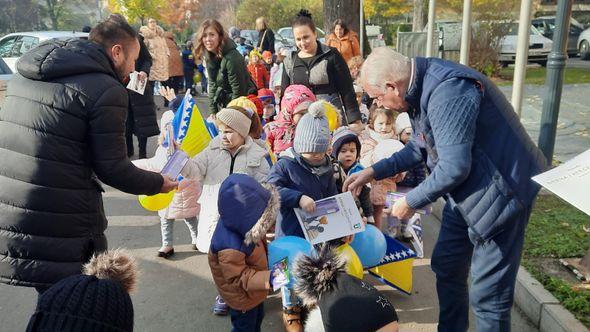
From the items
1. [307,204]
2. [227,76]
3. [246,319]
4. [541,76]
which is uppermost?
[227,76]

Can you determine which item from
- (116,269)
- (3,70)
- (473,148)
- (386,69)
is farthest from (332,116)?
(3,70)

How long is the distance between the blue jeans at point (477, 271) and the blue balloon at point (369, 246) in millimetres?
→ 610

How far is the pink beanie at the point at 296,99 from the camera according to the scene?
4738mm

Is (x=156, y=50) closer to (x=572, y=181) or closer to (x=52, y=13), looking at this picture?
(x=572, y=181)

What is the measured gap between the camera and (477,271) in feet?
8.82

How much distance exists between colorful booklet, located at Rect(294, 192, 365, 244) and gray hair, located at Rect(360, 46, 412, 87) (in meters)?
0.80

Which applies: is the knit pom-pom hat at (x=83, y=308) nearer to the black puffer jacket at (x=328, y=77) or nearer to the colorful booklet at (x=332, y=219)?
the colorful booklet at (x=332, y=219)

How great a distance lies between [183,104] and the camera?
4.23m

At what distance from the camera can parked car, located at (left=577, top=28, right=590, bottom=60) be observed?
1966 cm

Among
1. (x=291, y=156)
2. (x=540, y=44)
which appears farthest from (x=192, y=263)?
(x=540, y=44)

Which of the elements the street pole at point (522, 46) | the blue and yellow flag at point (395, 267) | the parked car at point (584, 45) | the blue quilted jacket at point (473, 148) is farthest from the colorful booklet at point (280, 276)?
the parked car at point (584, 45)

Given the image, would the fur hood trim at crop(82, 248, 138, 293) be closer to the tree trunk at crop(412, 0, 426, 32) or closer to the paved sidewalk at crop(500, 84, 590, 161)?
the paved sidewalk at crop(500, 84, 590, 161)

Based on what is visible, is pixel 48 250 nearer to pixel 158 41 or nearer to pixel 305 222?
pixel 305 222

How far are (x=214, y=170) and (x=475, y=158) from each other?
192 cm
